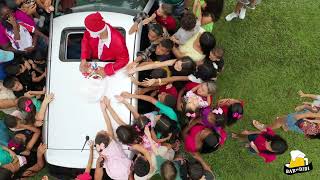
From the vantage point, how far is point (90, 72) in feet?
18.2

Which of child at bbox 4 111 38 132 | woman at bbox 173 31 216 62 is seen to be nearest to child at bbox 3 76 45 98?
child at bbox 4 111 38 132

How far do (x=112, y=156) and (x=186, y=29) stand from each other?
197 centimetres

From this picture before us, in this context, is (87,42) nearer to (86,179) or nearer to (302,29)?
(86,179)

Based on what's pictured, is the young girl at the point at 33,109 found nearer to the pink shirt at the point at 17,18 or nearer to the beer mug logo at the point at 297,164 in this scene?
the pink shirt at the point at 17,18

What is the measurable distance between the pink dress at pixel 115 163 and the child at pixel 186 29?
171 cm

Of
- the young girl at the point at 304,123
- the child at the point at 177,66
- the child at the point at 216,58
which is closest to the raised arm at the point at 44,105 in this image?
the child at the point at 177,66

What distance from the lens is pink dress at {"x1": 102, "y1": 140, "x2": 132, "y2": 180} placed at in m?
5.24

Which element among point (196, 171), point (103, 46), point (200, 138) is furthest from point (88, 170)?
point (103, 46)

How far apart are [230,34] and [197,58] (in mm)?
1746

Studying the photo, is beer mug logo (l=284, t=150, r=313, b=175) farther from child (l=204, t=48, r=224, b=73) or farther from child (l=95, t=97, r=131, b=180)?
child (l=95, t=97, r=131, b=180)

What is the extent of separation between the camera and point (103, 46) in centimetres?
529

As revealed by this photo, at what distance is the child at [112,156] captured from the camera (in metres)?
5.18

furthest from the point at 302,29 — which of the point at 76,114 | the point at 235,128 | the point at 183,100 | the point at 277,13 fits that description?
the point at 76,114

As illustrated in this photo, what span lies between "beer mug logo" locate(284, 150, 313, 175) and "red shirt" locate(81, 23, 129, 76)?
3184mm
